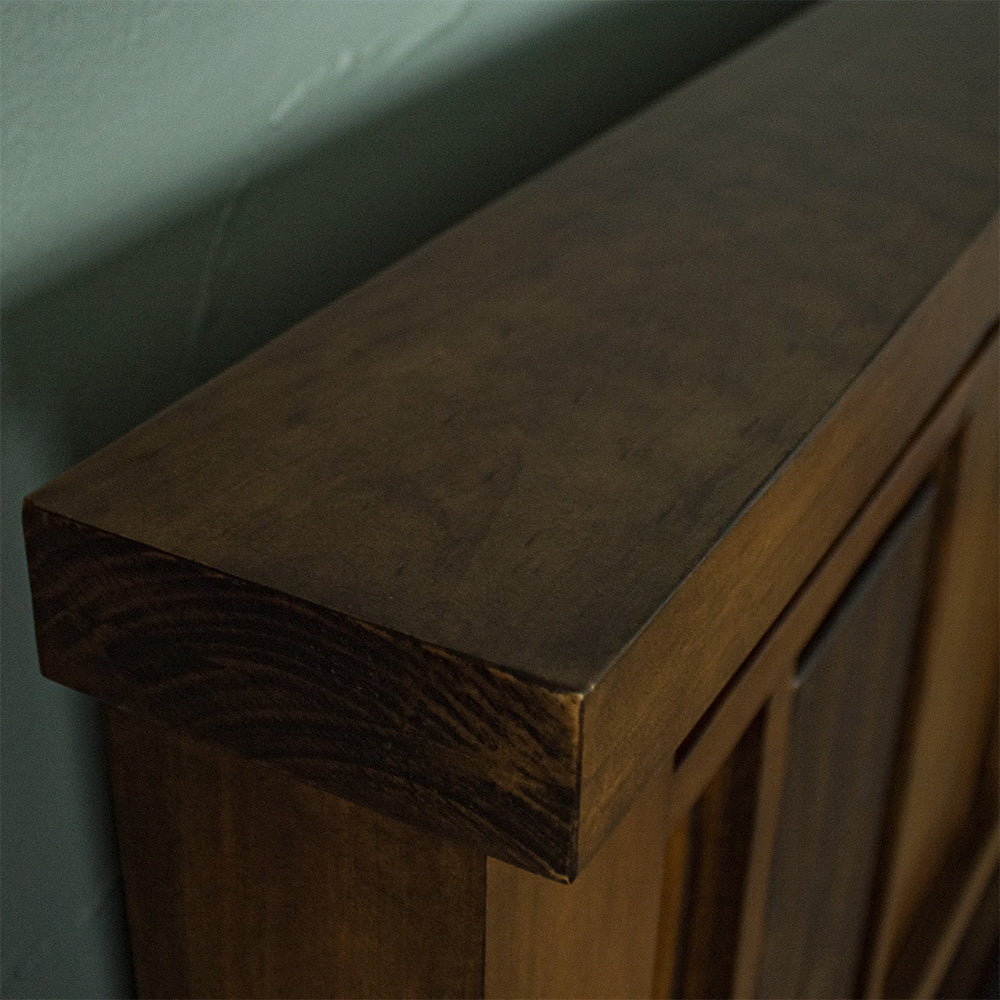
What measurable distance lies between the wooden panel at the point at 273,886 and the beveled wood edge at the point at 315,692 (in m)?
0.04

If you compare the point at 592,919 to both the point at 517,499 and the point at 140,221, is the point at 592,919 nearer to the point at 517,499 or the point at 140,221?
the point at 517,499

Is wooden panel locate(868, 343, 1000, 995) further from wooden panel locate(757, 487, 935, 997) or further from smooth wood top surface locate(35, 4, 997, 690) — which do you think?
smooth wood top surface locate(35, 4, 997, 690)

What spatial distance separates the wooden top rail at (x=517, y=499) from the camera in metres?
0.23

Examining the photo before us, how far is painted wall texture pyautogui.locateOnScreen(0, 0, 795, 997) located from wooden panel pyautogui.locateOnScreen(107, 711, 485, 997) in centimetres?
3

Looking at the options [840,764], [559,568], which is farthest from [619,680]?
[840,764]

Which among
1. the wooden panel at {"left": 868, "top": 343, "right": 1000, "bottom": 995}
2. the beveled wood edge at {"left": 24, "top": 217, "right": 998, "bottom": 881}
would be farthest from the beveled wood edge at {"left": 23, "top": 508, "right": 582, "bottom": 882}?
the wooden panel at {"left": 868, "top": 343, "right": 1000, "bottom": 995}

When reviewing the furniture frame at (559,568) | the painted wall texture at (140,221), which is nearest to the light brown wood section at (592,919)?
the furniture frame at (559,568)

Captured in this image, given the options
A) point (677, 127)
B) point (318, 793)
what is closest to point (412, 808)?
point (318, 793)

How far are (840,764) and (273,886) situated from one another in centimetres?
26

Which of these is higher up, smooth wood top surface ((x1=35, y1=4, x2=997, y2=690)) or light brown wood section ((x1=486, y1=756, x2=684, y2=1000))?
smooth wood top surface ((x1=35, y1=4, x2=997, y2=690))

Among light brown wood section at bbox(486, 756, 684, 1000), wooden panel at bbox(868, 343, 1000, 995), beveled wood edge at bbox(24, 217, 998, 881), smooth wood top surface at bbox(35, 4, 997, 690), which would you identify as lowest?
wooden panel at bbox(868, 343, 1000, 995)

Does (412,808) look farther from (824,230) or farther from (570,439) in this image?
(824,230)

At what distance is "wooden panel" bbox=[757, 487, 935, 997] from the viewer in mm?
431

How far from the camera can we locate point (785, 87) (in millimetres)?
512
